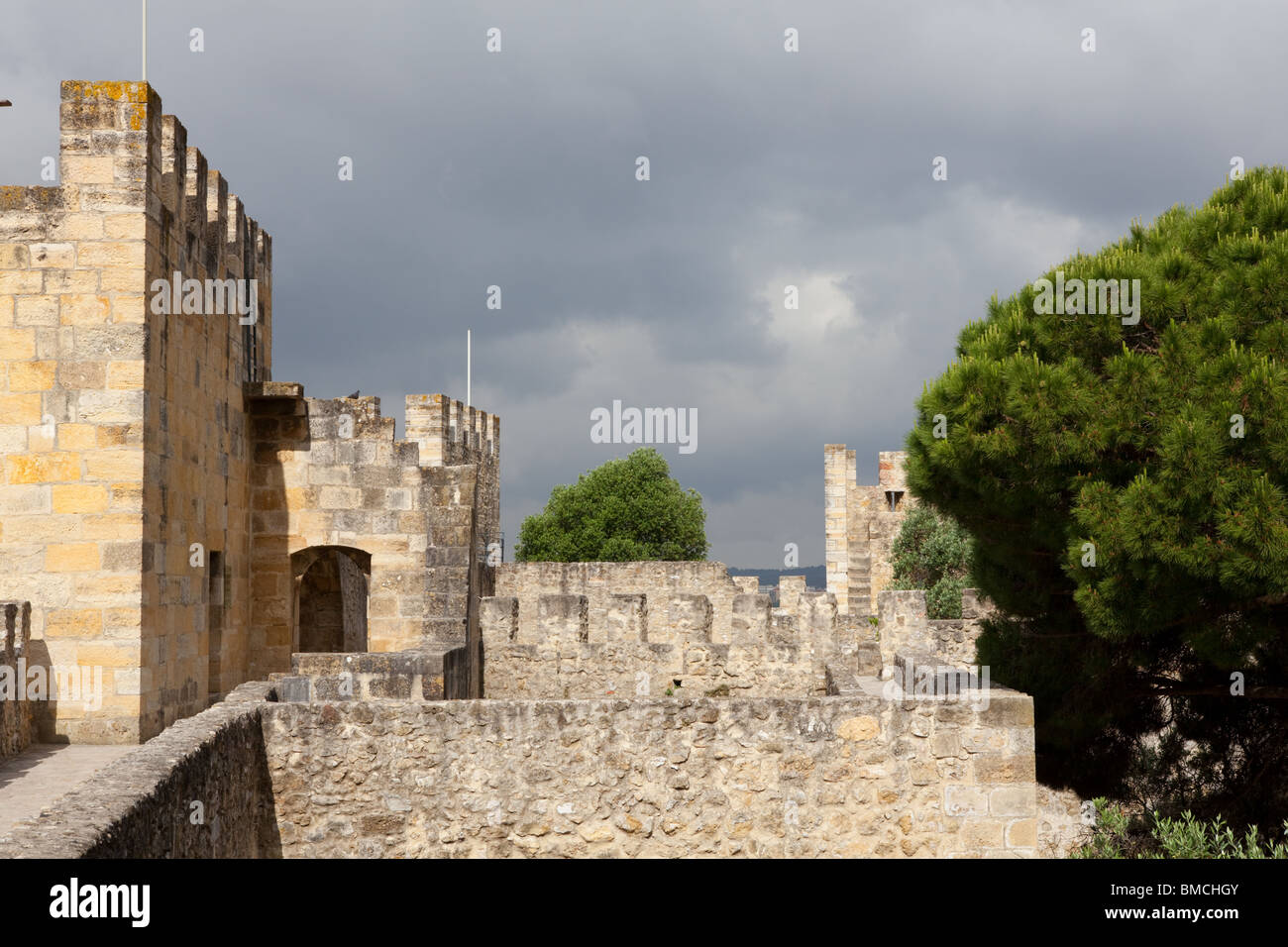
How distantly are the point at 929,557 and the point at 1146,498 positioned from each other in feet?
72.0

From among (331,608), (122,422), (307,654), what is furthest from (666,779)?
(331,608)

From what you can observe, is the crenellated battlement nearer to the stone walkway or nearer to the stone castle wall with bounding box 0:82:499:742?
the stone castle wall with bounding box 0:82:499:742

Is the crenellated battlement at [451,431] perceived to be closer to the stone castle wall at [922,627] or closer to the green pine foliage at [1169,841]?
the stone castle wall at [922,627]

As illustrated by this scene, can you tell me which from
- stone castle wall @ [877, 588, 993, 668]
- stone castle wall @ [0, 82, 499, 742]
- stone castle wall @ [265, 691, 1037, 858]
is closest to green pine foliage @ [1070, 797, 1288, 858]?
stone castle wall @ [265, 691, 1037, 858]

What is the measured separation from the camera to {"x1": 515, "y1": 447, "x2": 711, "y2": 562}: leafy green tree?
43.4 metres

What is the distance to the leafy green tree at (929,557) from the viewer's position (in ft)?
92.6

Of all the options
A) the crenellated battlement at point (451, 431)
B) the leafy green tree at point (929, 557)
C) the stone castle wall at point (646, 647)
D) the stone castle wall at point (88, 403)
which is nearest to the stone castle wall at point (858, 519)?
the leafy green tree at point (929, 557)

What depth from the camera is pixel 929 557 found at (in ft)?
96.8

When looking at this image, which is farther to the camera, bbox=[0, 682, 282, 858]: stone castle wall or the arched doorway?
the arched doorway

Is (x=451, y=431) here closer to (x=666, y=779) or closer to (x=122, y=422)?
(x=122, y=422)

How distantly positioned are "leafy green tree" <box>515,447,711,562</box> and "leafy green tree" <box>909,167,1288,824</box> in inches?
1290
